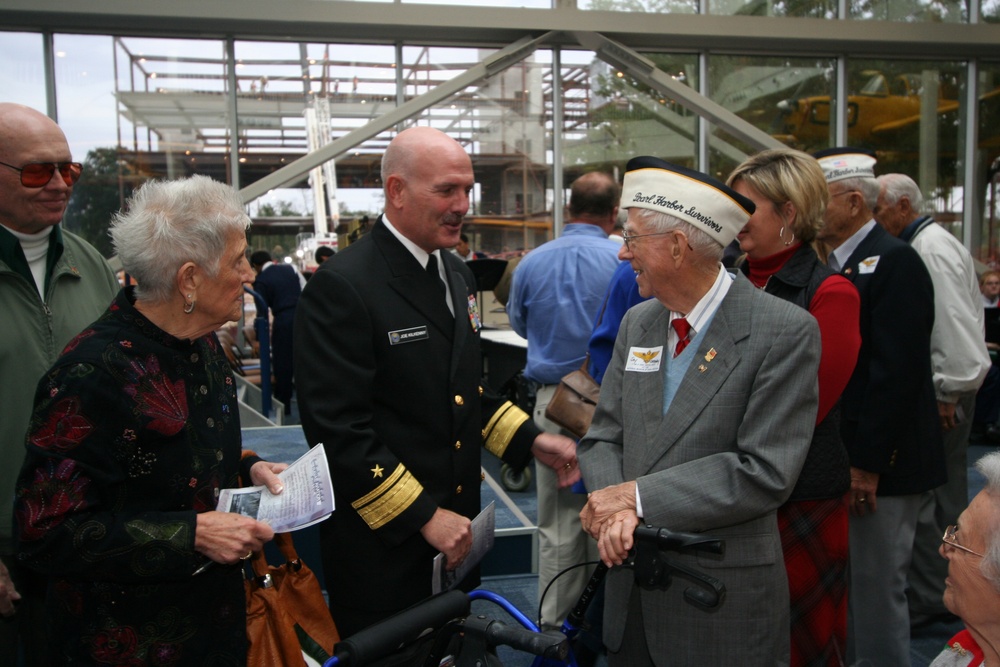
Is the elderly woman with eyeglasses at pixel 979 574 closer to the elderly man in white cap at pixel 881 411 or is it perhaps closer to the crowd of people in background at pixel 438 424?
the crowd of people in background at pixel 438 424

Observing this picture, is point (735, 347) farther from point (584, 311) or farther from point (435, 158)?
point (584, 311)

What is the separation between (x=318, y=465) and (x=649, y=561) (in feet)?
2.49

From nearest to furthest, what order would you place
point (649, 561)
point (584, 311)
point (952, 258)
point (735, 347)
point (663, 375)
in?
point (649, 561), point (735, 347), point (663, 375), point (952, 258), point (584, 311)

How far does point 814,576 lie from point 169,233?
5.89ft

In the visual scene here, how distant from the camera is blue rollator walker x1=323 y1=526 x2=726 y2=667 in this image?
1.25 m

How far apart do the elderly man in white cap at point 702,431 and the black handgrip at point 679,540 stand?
19 cm

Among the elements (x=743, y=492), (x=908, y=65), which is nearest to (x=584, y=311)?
(x=743, y=492)

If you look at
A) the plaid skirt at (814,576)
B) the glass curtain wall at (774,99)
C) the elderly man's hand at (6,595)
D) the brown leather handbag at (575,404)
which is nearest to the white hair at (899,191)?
the brown leather handbag at (575,404)

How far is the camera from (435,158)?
212 cm

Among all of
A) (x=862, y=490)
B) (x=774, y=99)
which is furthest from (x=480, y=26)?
(x=862, y=490)

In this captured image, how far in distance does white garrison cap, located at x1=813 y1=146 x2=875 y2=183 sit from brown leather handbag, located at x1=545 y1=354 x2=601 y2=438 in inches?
45.8

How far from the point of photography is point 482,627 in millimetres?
1329

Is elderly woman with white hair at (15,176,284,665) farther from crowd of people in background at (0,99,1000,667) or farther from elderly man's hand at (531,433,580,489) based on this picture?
elderly man's hand at (531,433,580,489)

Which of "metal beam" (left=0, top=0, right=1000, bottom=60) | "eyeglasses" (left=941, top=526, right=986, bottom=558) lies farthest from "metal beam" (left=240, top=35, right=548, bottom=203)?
"eyeglasses" (left=941, top=526, right=986, bottom=558)
